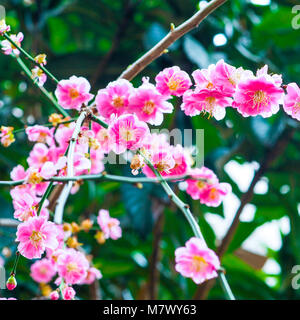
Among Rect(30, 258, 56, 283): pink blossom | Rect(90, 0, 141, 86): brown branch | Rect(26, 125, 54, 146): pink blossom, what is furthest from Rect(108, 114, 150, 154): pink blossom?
Rect(90, 0, 141, 86): brown branch

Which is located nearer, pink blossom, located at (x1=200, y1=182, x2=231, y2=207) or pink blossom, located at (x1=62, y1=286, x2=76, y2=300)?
pink blossom, located at (x1=62, y1=286, x2=76, y2=300)

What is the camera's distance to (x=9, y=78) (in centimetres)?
154

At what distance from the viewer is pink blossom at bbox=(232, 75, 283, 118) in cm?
58

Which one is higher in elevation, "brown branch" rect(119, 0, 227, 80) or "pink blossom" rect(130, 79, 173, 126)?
"brown branch" rect(119, 0, 227, 80)

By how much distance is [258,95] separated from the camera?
1.94 ft

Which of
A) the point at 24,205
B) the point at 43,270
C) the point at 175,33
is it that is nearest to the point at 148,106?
the point at 175,33

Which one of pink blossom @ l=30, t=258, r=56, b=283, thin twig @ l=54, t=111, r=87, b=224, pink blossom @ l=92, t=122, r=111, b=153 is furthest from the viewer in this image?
pink blossom @ l=30, t=258, r=56, b=283

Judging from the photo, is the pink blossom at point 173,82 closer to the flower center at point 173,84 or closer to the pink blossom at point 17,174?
the flower center at point 173,84

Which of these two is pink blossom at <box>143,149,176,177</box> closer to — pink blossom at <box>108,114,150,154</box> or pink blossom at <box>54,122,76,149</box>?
pink blossom at <box>108,114,150,154</box>

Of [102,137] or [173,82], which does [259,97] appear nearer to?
[173,82]

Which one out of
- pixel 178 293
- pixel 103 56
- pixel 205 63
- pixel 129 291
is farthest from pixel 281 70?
pixel 129 291

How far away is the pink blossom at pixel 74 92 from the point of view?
69 centimetres

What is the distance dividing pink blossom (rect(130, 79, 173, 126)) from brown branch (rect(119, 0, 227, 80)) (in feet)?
0.12

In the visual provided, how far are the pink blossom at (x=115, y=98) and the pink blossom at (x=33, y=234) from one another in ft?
0.59
